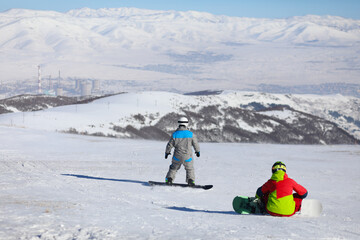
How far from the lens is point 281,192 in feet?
34.4

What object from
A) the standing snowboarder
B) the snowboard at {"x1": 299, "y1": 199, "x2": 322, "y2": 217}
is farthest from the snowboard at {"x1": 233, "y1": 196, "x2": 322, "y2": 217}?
the standing snowboarder

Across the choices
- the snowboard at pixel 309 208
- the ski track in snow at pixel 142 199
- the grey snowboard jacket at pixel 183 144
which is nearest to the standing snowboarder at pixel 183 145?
the grey snowboard jacket at pixel 183 144

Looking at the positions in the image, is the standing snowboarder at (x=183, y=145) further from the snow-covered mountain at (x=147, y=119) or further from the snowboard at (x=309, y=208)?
the snow-covered mountain at (x=147, y=119)

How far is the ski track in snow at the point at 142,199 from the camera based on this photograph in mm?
8633

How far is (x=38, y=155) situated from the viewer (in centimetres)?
2480

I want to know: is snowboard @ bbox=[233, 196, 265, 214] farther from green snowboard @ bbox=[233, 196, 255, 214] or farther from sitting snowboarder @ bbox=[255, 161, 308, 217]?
sitting snowboarder @ bbox=[255, 161, 308, 217]

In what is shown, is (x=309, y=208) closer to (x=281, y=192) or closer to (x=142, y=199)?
(x=281, y=192)

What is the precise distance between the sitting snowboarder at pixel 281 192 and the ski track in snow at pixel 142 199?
315 mm

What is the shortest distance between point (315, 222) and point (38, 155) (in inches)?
713

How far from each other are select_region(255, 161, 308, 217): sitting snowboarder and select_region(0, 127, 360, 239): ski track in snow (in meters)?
0.32

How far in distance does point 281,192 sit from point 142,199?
4.37m

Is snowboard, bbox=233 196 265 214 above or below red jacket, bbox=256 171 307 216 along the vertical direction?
below

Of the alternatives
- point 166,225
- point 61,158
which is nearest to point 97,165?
point 61,158

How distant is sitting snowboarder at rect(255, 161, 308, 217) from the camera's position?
10500mm
